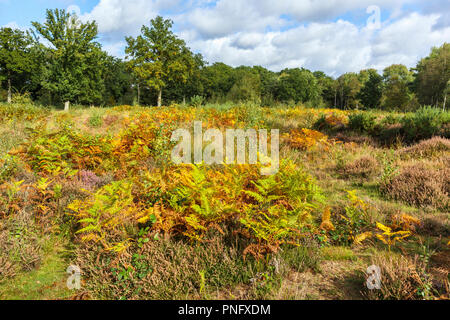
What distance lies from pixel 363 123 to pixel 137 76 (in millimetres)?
31479

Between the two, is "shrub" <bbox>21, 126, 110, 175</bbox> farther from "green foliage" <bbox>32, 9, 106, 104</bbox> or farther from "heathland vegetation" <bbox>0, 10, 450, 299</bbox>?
"green foliage" <bbox>32, 9, 106, 104</bbox>

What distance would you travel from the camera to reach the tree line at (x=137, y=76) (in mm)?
25797

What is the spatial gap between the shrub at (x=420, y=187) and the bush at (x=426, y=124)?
3.38 meters

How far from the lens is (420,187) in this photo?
14.3 ft

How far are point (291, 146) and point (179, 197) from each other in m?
5.05

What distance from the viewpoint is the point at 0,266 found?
2.60 meters

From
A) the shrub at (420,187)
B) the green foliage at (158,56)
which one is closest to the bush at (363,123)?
the shrub at (420,187)

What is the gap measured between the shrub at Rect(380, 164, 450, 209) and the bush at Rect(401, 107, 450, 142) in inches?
133

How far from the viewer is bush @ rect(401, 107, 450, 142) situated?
24.7ft

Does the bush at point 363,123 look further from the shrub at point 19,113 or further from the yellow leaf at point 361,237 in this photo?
the shrub at point 19,113

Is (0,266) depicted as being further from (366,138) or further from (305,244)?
(366,138)

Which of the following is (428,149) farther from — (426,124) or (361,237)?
(361,237)
